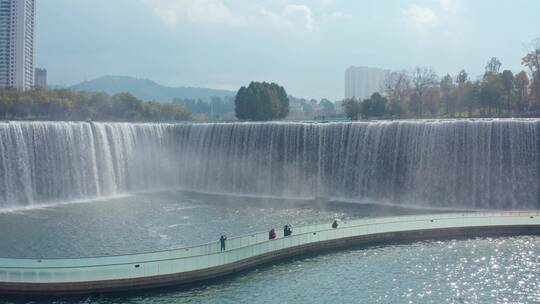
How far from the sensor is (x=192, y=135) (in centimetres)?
5975

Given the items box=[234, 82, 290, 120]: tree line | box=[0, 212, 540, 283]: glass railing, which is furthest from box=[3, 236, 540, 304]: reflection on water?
box=[234, 82, 290, 120]: tree line

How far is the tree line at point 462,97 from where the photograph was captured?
2576 inches

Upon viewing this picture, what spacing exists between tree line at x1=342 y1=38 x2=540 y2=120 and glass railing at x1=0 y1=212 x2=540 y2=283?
33.4 meters

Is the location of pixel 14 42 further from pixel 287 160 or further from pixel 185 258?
pixel 185 258

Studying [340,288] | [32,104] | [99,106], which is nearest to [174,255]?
[340,288]

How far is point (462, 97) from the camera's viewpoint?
7219 cm

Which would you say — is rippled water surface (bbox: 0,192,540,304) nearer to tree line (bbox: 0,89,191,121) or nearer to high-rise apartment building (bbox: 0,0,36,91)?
tree line (bbox: 0,89,191,121)

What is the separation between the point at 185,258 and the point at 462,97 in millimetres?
57527

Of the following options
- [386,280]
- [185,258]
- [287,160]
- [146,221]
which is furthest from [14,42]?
[386,280]

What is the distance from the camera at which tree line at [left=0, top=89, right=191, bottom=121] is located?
259 feet

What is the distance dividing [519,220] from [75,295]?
75.6 ft

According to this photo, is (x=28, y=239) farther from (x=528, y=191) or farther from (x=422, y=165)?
(x=528, y=191)

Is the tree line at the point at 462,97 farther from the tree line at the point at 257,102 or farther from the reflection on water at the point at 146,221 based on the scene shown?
the reflection on water at the point at 146,221

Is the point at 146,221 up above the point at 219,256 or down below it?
below
